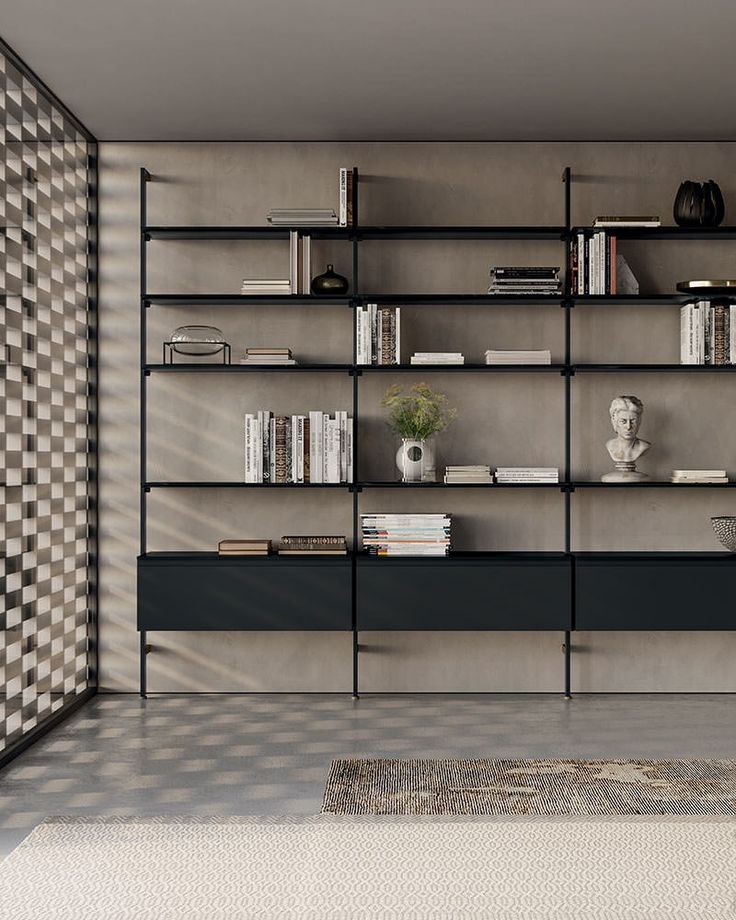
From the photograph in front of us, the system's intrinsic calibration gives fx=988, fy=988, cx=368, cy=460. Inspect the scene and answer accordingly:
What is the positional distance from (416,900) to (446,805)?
718 mm

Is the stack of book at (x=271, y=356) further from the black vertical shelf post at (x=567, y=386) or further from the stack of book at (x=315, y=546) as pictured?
the black vertical shelf post at (x=567, y=386)

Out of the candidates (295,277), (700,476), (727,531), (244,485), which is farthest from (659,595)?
(295,277)

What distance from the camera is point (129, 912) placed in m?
2.59

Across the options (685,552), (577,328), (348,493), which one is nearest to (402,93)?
(577,328)

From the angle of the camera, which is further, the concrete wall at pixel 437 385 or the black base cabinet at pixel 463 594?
the concrete wall at pixel 437 385

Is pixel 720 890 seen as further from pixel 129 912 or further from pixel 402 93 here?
pixel 402 93

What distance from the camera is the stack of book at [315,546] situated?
4.77m

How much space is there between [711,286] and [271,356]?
2.14 m

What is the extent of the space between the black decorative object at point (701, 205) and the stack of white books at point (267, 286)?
1957 millimetres

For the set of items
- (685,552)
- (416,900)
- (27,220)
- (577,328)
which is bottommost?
(416,900)

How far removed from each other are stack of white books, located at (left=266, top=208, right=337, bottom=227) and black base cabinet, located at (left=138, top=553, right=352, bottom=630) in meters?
1.63

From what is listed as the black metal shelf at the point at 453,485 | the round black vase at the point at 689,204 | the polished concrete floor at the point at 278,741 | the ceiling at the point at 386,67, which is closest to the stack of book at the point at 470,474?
the black metal shelf at the point at 453,485

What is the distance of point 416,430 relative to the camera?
4785mm

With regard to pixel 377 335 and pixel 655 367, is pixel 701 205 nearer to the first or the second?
pixel 655 367
